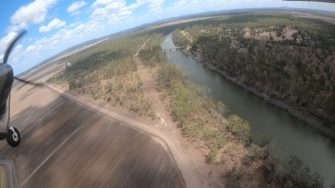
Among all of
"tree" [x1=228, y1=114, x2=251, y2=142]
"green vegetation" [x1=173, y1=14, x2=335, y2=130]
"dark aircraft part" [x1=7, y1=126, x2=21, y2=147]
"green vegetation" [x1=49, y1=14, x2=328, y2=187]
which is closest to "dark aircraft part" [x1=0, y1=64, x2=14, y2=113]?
"dark aircraft part" [x1=7, y1=126, x2=21, y2=147]

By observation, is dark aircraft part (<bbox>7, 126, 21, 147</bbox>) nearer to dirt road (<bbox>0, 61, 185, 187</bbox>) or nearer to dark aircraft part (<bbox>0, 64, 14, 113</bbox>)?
dark aircraft part (<bbox>0, 64, 14, 113</bbox>)

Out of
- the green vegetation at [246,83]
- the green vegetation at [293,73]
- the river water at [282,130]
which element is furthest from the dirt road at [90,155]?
the green vegetation at [293,73]

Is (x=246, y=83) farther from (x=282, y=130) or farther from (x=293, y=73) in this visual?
(x=282, y=130)

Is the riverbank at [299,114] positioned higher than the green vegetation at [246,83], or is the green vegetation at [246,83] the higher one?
the green vegetation at [246,83]

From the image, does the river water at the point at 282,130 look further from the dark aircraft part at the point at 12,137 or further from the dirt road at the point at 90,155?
the dark aircraft part at the point at 12,137

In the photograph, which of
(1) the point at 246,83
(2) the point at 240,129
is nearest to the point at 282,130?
(2) the point at 240,129

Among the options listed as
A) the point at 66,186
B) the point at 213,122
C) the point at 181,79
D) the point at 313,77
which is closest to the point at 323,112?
the point at 313,77
